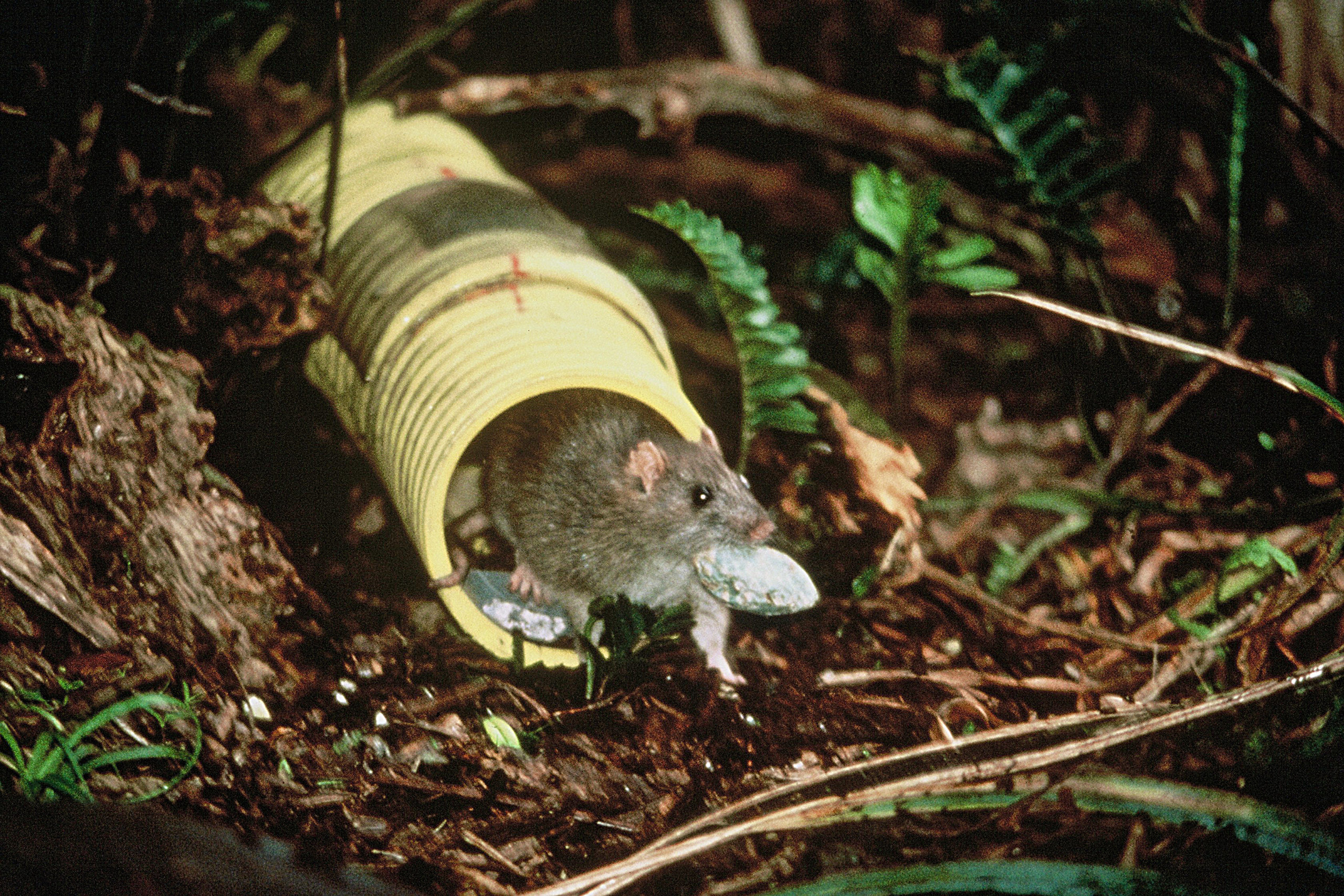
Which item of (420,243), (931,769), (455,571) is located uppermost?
(420,243)

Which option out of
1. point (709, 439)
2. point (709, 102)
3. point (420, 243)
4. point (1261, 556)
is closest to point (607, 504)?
point (709, 439)

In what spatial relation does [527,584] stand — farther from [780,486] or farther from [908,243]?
[908,243]

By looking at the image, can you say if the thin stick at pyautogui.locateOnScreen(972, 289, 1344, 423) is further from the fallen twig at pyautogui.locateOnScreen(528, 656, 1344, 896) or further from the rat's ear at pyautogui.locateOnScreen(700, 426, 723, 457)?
the rat's ear at pyautogui.locateOnScreen(700, 426, 723, 457)

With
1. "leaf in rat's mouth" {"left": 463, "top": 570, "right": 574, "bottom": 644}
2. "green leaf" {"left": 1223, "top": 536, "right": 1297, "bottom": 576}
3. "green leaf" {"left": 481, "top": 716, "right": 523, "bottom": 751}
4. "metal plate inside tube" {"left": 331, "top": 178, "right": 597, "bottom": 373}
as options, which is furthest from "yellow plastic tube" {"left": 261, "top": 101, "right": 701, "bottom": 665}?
"green leaf" {"left": 1223, "top": 536, "right": 1297, "bottom": 576}

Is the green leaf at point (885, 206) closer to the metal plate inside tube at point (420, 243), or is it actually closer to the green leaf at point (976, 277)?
the green leaf at point (976, 277)

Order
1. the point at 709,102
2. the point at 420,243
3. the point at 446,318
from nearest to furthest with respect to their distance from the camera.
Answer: the point at 446,318 → the point at 420,243 → the point at 709,102

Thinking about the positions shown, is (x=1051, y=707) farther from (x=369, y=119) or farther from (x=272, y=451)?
(x=369, y=119)

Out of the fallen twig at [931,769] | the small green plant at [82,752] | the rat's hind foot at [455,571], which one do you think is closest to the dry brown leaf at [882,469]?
the fallen twig at [931,769]
